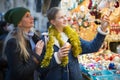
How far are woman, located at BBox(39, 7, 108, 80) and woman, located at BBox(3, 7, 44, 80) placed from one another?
0.22m

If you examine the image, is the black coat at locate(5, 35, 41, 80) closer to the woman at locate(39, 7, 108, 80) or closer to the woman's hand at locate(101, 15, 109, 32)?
the woman at locate(39, 7, 108, 80)

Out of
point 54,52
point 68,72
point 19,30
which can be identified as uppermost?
point 19,30

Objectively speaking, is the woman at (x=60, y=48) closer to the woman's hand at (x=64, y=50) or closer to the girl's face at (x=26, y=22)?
the woman's hand at (x=64, y=50)

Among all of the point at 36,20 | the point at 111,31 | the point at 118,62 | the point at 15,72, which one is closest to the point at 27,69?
the point at 15,72

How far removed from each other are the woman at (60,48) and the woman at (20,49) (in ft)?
0.72

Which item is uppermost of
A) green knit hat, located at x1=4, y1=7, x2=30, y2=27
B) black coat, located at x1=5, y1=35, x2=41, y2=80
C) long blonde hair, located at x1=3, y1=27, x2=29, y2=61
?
green knit hat, located at x1=4, y1=7, x2=30, y2=27

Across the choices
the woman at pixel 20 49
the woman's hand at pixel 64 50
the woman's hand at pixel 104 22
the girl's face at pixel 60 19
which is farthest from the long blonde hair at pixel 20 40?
the woman's hand at pixel 104 22

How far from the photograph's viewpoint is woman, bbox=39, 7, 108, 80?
9.17 ft

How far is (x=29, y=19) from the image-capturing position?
8.50 ft

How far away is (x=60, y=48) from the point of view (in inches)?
106

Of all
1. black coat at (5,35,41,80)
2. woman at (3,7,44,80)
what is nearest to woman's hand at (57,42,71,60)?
woman at (3,7,44,80)

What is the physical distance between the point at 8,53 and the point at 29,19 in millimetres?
360

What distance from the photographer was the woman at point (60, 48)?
2795 millimetres

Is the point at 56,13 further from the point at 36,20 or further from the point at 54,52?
the point at 36,20
